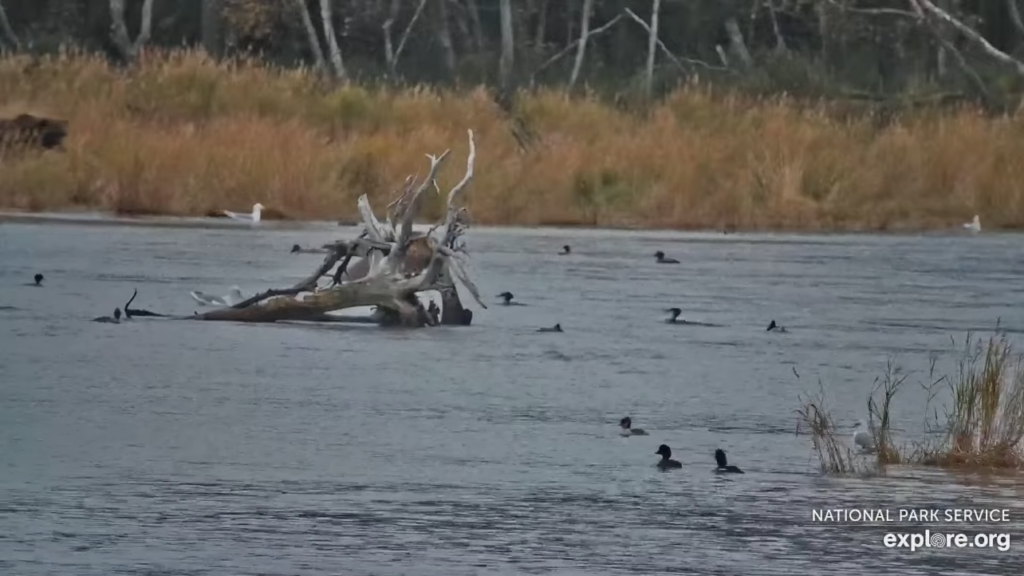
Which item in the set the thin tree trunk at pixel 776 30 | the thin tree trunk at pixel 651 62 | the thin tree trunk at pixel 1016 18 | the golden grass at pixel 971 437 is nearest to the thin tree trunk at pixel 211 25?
the thin tree trunk at pixel 651 62

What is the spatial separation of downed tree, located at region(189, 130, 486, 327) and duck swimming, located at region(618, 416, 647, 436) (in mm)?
2664

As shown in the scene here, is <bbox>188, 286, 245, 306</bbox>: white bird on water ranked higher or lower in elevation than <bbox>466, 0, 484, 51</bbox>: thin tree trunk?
lower

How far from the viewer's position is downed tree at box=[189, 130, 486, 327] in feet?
47.8

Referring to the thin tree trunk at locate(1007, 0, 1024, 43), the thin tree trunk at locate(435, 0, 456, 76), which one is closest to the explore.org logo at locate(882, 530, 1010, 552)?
the thin tree trunk at locate(435, 0, 456, 76)

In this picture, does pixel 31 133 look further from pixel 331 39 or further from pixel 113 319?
pixel 331 39

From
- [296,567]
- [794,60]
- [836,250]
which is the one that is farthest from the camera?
[794,60]

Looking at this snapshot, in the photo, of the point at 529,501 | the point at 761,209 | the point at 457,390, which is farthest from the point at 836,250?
the point at 529,501

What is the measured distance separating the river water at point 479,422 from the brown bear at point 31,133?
4.68 m

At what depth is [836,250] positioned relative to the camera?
2267 centimetres

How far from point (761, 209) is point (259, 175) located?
5.18 meters

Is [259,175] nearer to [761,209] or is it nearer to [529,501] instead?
[761,209]

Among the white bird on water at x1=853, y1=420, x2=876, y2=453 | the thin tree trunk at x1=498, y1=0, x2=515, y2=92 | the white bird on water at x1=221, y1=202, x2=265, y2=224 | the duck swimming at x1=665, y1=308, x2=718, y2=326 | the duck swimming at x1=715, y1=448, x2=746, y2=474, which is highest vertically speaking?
the thin tree trunk at x1=498, y1=0, x2=515, y2=92

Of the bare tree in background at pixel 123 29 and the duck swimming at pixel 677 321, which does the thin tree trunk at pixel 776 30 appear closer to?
the bare tree in background at pixel 123 29

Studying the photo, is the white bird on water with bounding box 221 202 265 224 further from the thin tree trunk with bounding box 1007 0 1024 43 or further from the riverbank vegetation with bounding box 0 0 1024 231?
the thin tree trunk with bounding box 1007 0 1024 43
